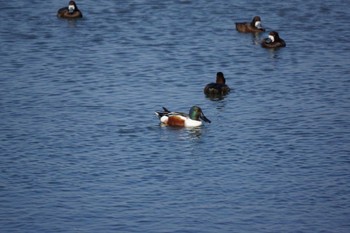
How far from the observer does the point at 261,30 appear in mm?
50594

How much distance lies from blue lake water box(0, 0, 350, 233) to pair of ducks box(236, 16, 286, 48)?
14.5 inches

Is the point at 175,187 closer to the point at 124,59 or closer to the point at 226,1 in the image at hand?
the point at 124,59

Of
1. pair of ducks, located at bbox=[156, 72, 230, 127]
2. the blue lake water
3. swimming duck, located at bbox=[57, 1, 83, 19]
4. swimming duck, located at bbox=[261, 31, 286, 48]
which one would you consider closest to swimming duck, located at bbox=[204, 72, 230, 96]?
the blue lake water

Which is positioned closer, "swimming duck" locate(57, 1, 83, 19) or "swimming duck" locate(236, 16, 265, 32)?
"swimming duck" locate(236, 16, 265, 32)

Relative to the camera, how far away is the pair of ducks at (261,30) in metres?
47.1

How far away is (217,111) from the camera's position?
38.3m

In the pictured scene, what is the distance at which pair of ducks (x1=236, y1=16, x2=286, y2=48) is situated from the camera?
155 feet

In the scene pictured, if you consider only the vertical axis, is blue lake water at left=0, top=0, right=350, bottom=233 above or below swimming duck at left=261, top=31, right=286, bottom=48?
below

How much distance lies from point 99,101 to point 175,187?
10151 mm

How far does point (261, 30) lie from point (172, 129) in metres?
15.7

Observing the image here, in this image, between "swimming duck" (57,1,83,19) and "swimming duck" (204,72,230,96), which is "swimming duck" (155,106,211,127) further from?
"swimming duck" (57,1,83,19)

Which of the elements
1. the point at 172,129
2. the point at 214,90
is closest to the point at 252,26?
the point at 214,90

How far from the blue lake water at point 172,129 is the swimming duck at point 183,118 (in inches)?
22.4

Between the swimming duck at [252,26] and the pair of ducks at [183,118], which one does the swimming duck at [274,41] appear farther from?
the pair of ducks at [183,118]
